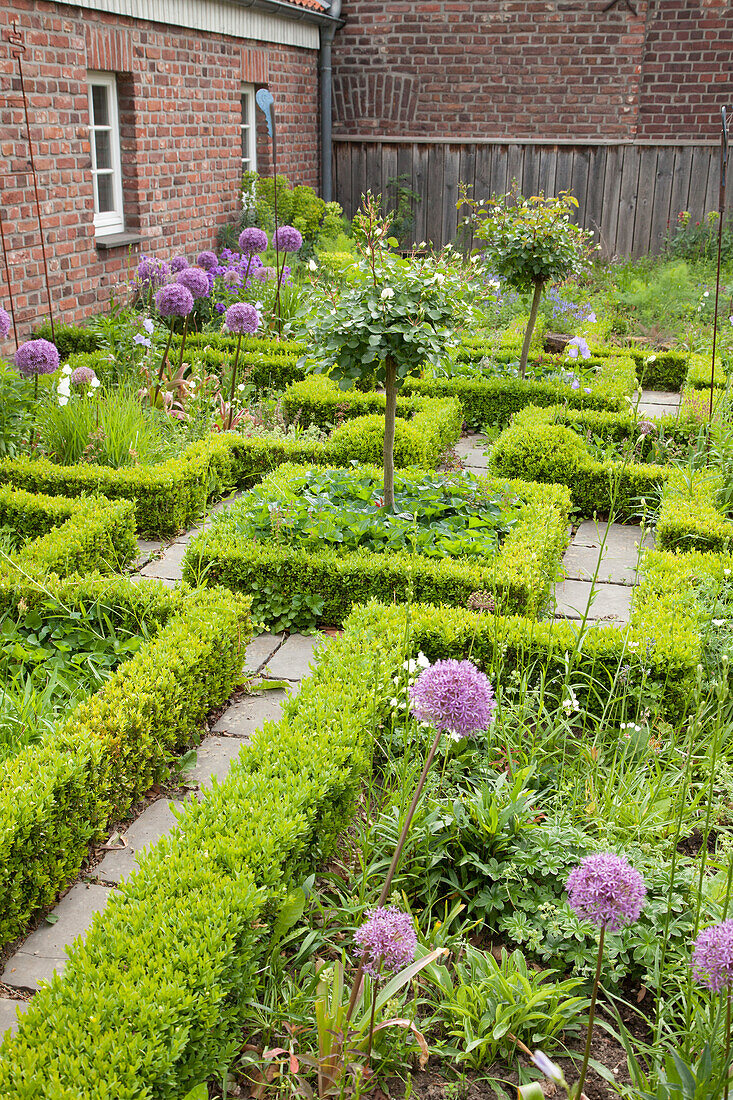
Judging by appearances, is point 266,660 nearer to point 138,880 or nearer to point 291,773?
point 291,773

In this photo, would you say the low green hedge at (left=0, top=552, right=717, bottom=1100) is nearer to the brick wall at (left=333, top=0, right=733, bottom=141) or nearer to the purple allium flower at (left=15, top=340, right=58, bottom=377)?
the purple allium flower at (left=15, top=340, right=58, bottom=377)

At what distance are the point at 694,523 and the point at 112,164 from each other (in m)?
6.25

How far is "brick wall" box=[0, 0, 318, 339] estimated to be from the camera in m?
6.57

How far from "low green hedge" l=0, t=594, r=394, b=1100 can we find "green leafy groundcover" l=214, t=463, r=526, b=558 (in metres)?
1.58

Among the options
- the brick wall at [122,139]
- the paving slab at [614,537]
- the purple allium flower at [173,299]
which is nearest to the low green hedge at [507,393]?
the paving slab at [614,537]

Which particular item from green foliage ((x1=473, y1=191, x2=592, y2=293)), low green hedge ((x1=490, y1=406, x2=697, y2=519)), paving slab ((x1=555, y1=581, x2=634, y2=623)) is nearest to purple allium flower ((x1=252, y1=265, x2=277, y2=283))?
green foliage ((x1=473, y1=191, x2=592, y2=293))

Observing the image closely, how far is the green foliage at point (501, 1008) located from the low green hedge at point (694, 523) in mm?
2778

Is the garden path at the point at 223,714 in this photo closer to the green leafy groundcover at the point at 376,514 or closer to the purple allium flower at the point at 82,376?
the green leafy groundcover at the point at 376,514

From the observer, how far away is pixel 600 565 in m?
4.76

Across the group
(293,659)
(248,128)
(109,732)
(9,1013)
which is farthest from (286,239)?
(9,1013)

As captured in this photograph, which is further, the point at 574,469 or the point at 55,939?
the point at 574,469

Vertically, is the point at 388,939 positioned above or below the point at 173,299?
below

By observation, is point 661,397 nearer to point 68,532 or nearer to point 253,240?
point 253,240

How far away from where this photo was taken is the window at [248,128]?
11100 millimetres
